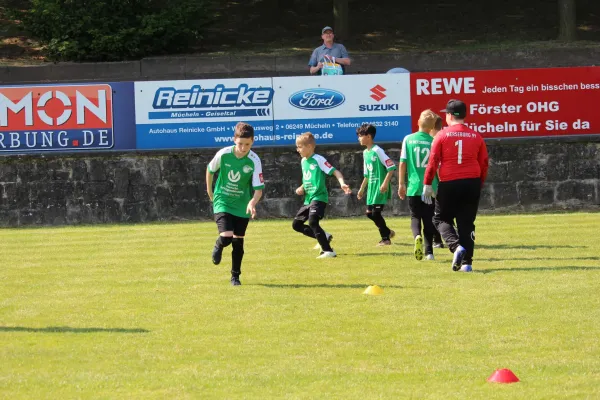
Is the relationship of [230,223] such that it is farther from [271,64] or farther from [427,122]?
[271,64]

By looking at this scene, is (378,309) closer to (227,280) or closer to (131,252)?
(227,280)

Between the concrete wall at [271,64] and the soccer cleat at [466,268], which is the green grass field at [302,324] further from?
the concrete wall at [271,64]

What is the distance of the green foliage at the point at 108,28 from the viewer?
30422mm

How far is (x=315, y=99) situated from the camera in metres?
19.8

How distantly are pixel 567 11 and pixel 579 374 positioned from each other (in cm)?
2664

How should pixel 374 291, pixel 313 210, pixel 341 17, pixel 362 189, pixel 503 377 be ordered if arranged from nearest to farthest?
pixel 503 377, pixel 374 291, pixel 313 210, pixel 362 189, pixel 341 17

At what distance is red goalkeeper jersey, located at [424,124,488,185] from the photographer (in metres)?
11.5

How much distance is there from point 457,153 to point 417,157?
5.49ft

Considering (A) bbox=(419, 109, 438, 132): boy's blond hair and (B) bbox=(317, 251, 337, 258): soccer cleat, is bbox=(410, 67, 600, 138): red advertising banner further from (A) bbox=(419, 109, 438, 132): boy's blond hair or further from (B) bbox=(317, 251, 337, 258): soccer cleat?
(B) bbox=(317, 251, 337, 258): soccer cleat

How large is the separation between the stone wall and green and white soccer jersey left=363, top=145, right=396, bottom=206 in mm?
4740

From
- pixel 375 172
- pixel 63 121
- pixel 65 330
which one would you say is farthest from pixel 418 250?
pixel 63 121

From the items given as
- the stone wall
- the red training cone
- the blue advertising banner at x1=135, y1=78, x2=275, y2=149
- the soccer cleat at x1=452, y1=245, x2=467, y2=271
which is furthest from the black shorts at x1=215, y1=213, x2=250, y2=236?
the blue advertising banner at x1=135, y1=78, x2=275, y2=149

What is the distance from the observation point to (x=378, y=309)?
9352mm

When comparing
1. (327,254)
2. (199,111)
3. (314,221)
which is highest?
(199,111)
